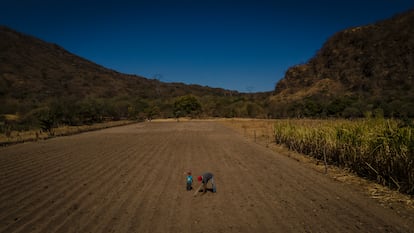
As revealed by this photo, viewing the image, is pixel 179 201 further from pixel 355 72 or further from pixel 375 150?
pixel 355 72

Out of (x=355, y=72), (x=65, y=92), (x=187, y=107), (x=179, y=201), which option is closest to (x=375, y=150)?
(x=179, y=201)

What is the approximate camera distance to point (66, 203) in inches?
221

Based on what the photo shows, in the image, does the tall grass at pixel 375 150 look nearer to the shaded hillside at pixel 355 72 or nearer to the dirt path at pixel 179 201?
the dirt path at pixel 179 201

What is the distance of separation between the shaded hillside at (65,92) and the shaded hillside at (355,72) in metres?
12.4

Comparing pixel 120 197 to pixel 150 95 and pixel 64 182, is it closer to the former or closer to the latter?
pixel 64 182

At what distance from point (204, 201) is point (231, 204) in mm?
592

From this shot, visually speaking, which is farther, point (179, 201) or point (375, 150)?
point (375, 150)

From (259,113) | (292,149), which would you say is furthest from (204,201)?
(259,113)

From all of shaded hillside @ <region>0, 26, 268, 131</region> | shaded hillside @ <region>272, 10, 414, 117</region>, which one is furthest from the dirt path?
shaded hillside @ <region>272, 10, 414, 117</region>

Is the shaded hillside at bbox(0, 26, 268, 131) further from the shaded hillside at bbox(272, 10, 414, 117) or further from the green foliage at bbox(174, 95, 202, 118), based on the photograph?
the shaded hillside at bbox(272, 10, 414, 117)

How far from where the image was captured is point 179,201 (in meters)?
5.61

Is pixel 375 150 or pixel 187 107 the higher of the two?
pixel 187 107

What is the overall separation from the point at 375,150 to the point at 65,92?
80.4 metres

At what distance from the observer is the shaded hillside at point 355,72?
4625 centimetres
